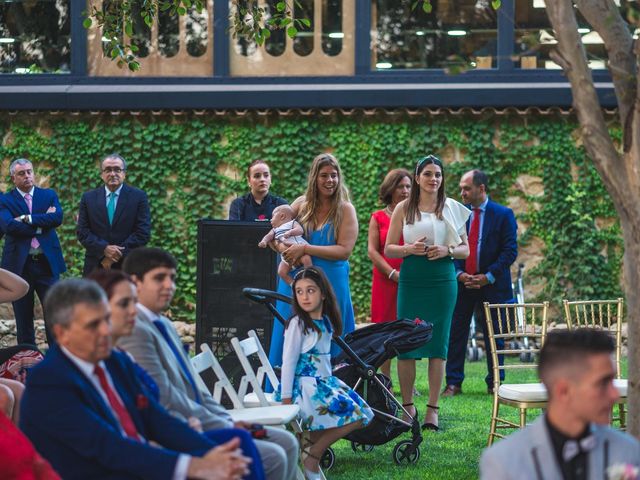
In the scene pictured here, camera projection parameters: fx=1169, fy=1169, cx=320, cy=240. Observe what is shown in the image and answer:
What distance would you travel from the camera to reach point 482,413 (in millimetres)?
9461

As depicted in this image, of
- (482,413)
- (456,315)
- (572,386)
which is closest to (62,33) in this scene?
(456,315)

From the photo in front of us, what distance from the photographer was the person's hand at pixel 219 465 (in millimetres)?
4145

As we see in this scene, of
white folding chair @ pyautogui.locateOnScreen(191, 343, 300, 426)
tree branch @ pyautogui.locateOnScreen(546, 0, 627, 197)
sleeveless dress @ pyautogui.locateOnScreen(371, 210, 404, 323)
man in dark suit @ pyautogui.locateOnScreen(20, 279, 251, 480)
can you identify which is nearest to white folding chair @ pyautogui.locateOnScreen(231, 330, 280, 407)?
white folding chair @ pyautogui.locateOnScreen(191, 343, 300, 426)

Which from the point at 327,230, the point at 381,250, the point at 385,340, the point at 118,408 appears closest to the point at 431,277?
the point at 327,230

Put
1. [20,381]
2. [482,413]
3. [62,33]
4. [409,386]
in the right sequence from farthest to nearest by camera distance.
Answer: [62,33] < [482,413] < [409,386] < [20,381]

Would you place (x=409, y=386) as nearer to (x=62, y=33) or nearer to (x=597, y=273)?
(x=597, y=273)

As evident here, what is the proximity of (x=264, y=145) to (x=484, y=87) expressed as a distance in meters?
2.81

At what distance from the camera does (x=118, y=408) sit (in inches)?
169

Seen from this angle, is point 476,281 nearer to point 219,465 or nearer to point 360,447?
point 360,447

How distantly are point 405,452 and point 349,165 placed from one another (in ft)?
24.1

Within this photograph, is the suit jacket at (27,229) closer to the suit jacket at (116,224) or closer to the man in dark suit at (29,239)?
the man in dark suit at (29,239)

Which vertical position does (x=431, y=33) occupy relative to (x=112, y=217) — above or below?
above

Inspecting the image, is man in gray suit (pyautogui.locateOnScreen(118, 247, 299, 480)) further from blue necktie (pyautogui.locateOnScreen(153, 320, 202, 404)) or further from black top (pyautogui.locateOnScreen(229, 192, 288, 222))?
black top (pyautogui.locateOnScreen(229, 192, 288, 222))

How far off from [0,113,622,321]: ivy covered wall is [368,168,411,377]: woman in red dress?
3989 millimetres
